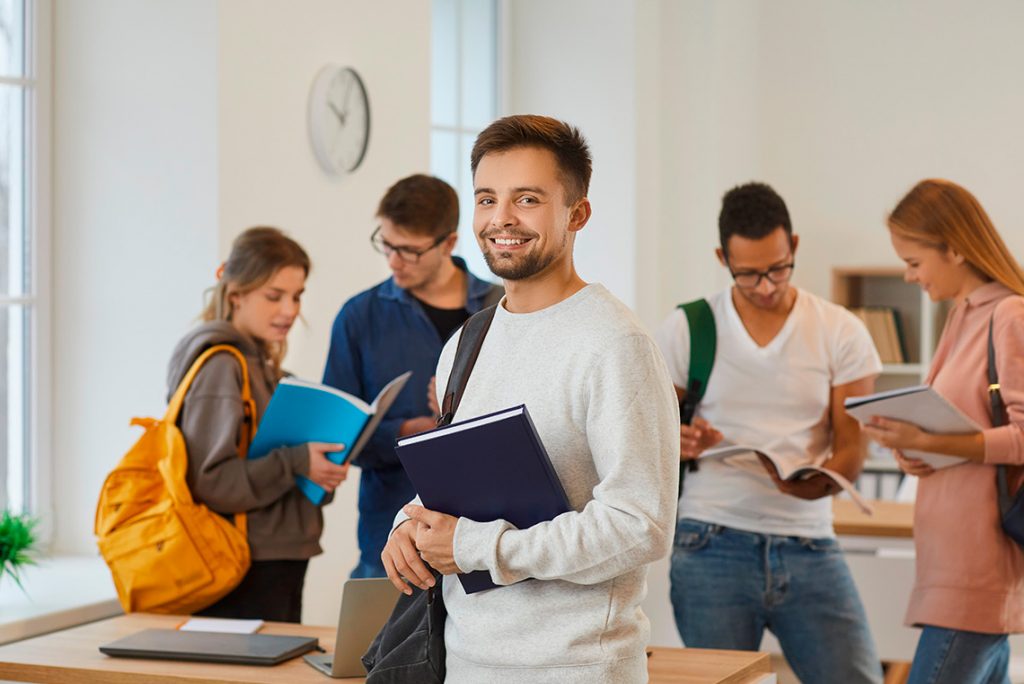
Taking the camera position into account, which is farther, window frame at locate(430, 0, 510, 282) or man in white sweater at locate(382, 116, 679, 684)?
window frame at locate(430, 0, 510, 282)

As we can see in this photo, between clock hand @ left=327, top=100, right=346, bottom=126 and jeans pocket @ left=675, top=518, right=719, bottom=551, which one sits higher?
clock hand @ left=327, top=100, right=346, bottom=126

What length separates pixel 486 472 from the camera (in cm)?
162

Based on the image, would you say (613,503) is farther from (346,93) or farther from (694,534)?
(346,93)

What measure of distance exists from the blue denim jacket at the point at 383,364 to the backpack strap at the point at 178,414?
0.96ft

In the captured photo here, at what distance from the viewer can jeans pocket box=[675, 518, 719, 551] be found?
280cm

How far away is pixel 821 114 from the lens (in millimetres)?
6656

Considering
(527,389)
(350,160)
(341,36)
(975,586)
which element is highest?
(341,36)

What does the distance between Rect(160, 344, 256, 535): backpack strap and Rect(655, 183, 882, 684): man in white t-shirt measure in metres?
0.97

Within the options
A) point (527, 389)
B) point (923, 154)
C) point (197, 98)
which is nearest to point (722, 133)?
point (923, 154)

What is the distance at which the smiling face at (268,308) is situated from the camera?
9.52 ft

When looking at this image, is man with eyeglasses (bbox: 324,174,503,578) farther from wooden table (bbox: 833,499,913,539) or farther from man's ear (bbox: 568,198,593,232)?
wooden table (bbox: 833,499,913,539)

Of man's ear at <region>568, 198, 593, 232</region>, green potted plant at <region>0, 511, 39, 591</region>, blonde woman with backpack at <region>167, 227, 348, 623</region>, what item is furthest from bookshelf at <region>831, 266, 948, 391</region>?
man's ear at <region>568, 198, 593, 232</region>

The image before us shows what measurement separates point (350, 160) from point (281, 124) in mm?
406

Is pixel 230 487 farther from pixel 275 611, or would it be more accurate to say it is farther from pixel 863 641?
pixel 863 641
